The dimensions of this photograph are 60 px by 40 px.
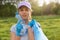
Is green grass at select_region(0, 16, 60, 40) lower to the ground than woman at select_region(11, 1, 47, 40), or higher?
lower

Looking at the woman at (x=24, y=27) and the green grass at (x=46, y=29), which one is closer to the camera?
the woman at (x=24, y=27)

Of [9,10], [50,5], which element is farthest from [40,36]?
[50,5]

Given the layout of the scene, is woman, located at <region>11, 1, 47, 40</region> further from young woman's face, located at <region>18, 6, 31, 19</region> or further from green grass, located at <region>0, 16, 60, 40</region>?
green grass, located at <region>0, 16, 60, 40</region>

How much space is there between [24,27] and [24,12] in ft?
0.38

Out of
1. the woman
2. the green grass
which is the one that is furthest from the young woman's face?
the green grass

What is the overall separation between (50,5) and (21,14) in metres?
12.9

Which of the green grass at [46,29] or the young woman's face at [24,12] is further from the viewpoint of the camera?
the green grass at [46,29]

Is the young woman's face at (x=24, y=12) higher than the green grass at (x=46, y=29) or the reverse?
higher

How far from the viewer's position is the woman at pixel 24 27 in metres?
1.79

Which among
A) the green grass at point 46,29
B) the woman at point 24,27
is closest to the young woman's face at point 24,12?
the woman at point 24,27

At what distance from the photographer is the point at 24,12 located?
5.97ft

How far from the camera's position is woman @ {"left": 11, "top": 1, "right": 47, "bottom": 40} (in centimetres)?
179

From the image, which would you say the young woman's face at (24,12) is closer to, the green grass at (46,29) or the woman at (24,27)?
the woman at (24,27)

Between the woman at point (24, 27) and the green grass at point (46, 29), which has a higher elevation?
the woman at point (24, 27)
